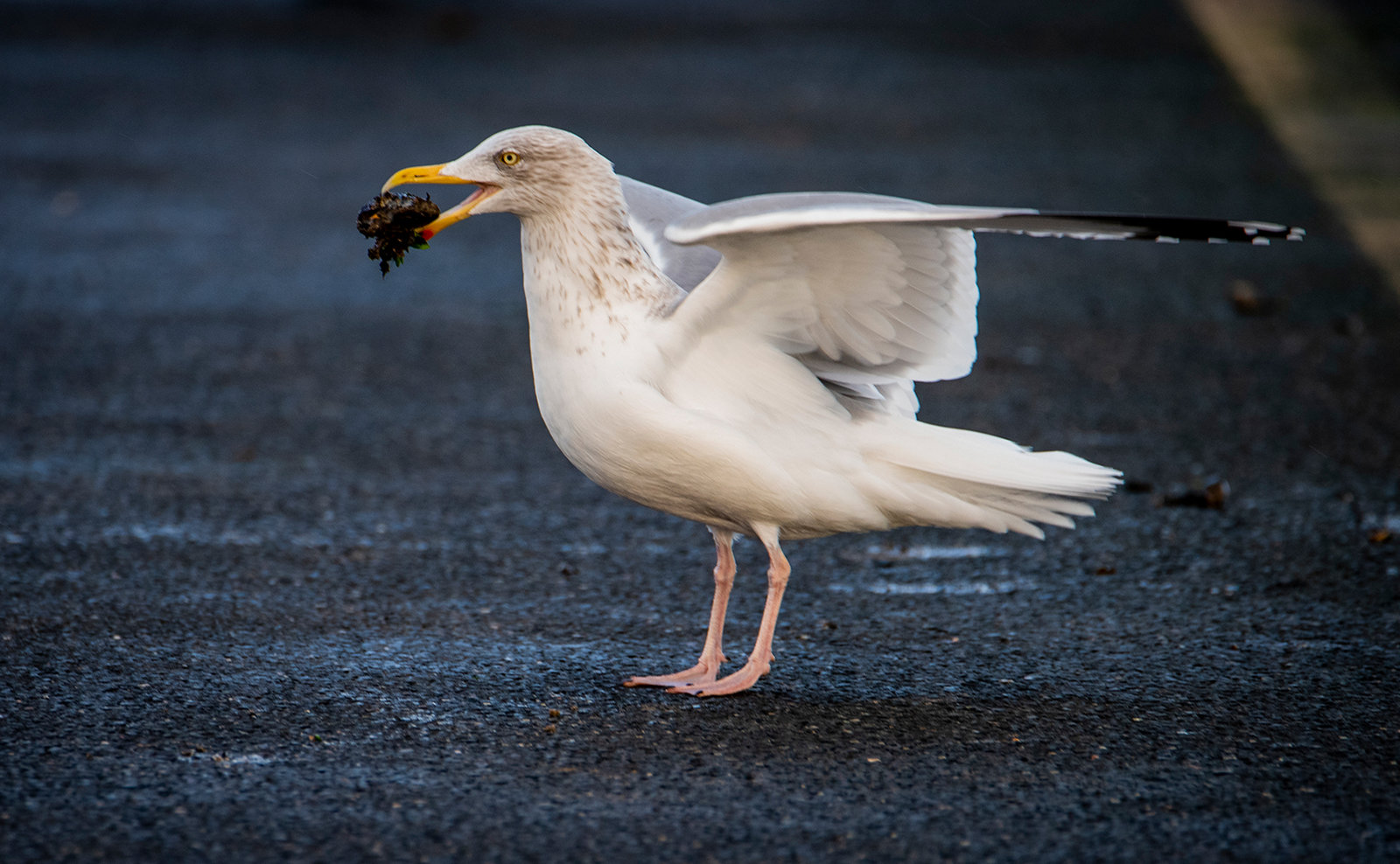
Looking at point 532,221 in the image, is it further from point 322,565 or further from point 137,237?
point 137,237

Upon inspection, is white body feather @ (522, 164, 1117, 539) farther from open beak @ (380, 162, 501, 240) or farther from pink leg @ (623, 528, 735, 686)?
pink leg @ (623, 528, 735, 686)

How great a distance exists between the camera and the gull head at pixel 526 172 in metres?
3.91

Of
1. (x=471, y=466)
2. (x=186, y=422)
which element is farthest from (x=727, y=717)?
(x=186, y=422)

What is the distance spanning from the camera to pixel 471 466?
19.4ft

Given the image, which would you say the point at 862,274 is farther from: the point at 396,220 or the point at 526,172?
the point at 396,220

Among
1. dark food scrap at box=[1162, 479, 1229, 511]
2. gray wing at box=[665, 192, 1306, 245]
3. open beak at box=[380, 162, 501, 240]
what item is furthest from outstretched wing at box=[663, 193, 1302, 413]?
dark food scrap at box=[1162, 479, 1229, 511]

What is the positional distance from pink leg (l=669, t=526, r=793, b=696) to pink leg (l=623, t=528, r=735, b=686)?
4cm

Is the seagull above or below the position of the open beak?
below

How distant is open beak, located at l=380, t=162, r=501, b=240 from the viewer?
3.84m

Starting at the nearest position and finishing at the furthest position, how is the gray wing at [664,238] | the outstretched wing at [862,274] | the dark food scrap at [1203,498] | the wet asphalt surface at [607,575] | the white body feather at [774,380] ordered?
the wet asphalt surface at [607,575] < the outstretched wing at [862,274] < the white body feather at [774,380] < the gray wing at [664,238] < the dark food scrap at [1203,498]

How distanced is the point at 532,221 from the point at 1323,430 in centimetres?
376

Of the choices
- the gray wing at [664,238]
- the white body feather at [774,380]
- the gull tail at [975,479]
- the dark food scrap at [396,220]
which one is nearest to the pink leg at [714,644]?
the white body feather at [774,380]

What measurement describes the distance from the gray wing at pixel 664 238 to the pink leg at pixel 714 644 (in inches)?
30.5

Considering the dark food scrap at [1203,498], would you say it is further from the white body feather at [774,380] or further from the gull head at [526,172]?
the gull head at [526,172]
